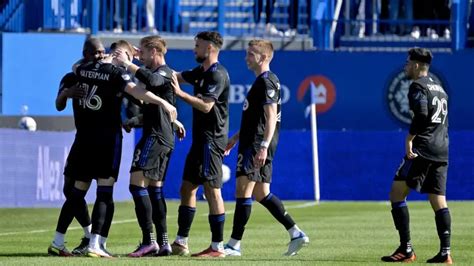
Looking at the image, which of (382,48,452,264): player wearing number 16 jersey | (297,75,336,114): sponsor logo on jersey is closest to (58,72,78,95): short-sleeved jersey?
(382,48,452,264): player wearing number 16 jersey

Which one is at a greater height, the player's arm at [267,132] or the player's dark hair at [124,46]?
the player's dark hair at [124,46]

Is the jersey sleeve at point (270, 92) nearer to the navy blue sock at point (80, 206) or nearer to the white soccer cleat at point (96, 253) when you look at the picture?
the navy blue sock at point (80, 206)

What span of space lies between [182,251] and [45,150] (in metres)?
10.7

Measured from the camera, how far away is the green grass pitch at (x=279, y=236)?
13219 millimetres

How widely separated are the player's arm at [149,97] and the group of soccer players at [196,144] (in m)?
0.03

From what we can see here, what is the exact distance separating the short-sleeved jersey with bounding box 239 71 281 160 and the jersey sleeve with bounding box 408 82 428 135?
1349 millimetres

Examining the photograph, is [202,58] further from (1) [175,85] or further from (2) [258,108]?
(2) [258,108]

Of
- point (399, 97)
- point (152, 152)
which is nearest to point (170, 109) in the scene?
point (152, 152)

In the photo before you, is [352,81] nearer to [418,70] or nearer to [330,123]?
[330,123]

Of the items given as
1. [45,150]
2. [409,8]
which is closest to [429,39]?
[409,8]

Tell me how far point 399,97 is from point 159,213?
60.0ft

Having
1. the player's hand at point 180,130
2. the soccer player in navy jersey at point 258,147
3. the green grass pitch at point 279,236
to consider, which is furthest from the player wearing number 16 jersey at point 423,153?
the player's hand at point 180,130

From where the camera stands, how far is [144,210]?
44.8 feet

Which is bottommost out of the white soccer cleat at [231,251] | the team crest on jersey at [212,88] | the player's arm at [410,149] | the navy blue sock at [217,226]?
the white soccer cleat at [231,251]
